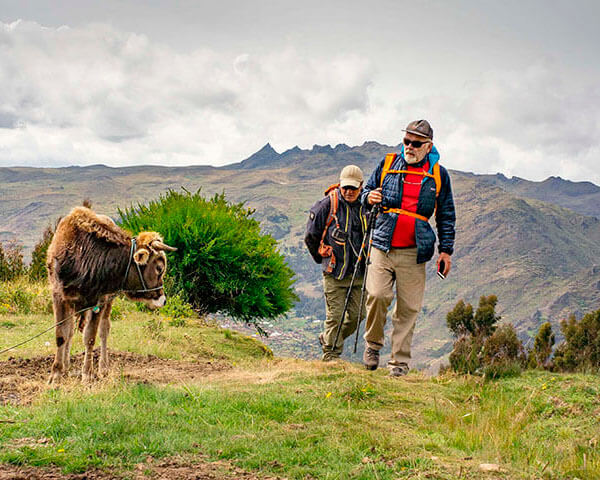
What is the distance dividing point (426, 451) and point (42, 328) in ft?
28.3

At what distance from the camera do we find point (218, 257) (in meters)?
13.7

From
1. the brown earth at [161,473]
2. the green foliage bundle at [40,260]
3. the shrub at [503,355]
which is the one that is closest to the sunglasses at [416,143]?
the shrub at [503,355]

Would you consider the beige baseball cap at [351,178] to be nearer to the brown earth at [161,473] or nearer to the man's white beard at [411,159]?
the man's white beard at [411,159]

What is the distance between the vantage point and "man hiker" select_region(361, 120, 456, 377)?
7551 millimetres

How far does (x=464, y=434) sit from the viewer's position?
547cm

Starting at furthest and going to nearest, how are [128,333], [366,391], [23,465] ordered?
1. [128,333]
2. [366,391]
3. [23,465]

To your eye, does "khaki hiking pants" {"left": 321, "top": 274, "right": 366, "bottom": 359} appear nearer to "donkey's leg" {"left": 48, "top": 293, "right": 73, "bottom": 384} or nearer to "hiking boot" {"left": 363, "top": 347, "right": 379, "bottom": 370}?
"hiking boot" {"left": 363, "top": 347, "right": 379, "bottom": 370}

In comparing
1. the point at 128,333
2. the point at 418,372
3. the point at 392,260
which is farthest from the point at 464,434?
the point at 128,333

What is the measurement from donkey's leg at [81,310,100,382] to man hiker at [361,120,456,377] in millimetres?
3471

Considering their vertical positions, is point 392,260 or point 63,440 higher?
point 392,260

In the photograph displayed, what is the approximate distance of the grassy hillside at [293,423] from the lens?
4.30 meters

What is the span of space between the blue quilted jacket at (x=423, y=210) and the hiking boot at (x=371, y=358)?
4.78ft

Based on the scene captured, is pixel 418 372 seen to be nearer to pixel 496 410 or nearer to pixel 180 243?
pixel 496 410

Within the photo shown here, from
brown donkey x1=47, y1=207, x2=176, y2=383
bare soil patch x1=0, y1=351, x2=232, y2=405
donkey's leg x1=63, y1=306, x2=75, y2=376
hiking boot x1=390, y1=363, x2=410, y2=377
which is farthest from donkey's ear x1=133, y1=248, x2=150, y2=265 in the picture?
hiking boot x1=390, y1=363, x2=410, y2=377
